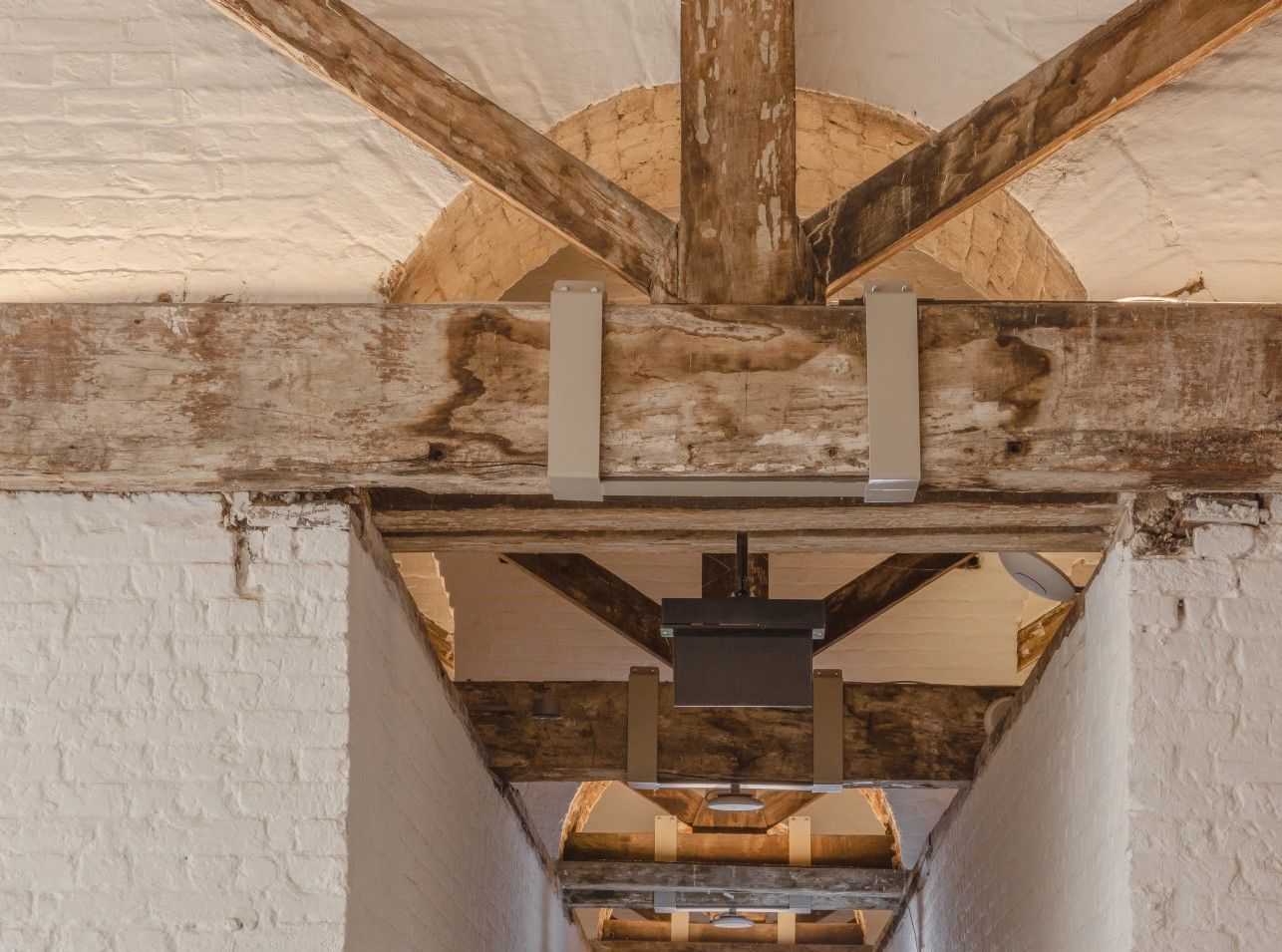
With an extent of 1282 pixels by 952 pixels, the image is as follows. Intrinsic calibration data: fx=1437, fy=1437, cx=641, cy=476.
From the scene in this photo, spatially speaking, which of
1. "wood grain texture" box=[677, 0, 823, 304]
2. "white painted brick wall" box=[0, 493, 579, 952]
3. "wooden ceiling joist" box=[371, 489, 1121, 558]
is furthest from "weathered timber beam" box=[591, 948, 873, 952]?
"wood grain texture" box=[677, 0, 823, 304]

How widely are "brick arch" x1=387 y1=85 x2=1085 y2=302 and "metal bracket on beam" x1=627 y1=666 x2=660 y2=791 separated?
5.65 feet

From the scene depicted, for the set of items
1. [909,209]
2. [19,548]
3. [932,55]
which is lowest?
[19,548]

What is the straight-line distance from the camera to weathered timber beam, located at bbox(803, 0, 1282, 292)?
8.61ft

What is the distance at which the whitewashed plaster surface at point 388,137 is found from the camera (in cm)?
280

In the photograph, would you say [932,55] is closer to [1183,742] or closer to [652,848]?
[1183,742]

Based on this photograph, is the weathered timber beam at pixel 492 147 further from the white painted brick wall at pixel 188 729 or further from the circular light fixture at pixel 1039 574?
the circular light fixture at pixel 1039 574

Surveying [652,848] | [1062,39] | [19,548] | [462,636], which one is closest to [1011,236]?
[1062,39]

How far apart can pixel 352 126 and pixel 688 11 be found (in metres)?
0.72

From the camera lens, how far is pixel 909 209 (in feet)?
8.68

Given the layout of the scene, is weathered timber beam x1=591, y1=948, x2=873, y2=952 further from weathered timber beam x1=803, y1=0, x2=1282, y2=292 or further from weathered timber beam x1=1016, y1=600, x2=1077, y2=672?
weathered timber beam x1=803, y1=0, x2=1282, y2=292

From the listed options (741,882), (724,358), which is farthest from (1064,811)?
(741,882)

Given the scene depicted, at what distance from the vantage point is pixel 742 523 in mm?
2848

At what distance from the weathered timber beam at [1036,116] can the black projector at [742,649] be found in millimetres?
860

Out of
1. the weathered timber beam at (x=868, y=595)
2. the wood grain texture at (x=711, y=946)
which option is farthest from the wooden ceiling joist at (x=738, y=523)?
the wood grain texture at (x=711, y=946)
